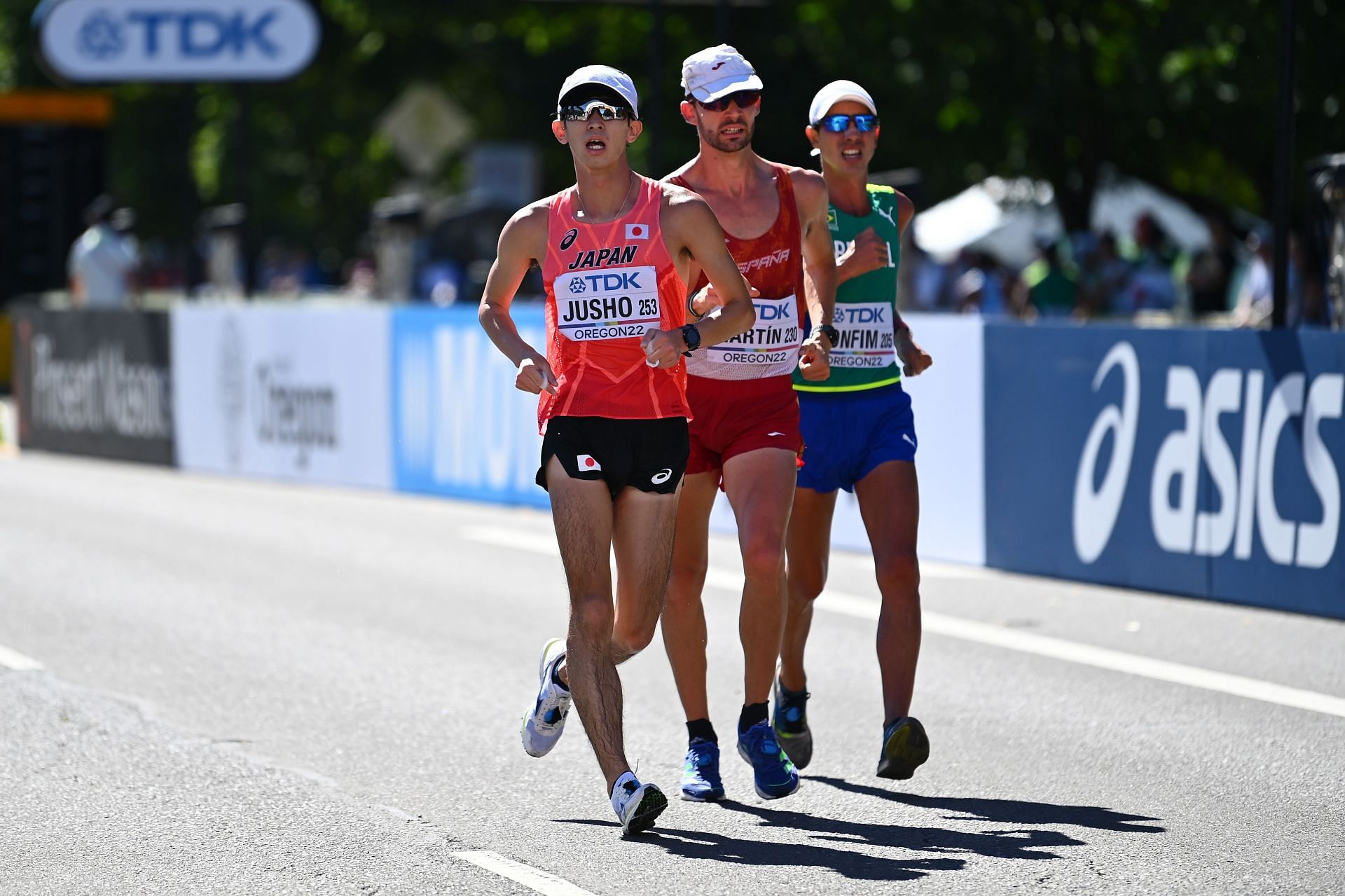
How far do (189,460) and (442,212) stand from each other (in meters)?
12.3

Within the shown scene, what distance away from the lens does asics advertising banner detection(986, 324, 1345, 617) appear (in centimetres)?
971

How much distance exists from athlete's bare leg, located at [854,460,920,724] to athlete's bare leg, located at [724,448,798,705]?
37 centimetres

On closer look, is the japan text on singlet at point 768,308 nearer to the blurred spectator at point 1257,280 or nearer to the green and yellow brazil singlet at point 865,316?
the green and yellow brazil singlet at point 865,316

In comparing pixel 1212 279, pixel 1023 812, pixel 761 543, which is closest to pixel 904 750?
pixel 1023 812

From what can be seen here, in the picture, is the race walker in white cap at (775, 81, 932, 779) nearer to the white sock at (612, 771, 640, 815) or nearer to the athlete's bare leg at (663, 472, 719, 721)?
the athlete's bare leg at (663, 472, 719, 721)

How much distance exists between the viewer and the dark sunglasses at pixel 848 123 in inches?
272

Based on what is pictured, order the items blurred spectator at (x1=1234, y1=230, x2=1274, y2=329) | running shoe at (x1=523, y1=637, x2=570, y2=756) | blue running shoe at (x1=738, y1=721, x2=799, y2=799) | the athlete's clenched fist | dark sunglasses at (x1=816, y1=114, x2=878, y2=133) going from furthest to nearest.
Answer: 1. blurred spectator at (x1=1234, y1=230, x2=1274, y2=329)
2. dark sunglasses at (x1=816, y1=114, x2=878, y2=133)
3. running shoe at (x1=523, y1=637, x2=570, y2=756)
4. blue running shoe at (x1=738, y1=721, x2=799, y2=799)
5. the athlete's clenched fist

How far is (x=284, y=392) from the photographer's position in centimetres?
1788

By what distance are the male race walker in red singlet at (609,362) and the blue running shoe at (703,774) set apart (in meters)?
0.50

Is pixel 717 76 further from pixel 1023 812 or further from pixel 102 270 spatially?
pixel 102 270

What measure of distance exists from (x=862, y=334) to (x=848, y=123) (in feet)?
2.22

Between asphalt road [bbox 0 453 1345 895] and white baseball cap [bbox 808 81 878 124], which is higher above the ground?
white baseball cap [bbox 808 81 878 124]

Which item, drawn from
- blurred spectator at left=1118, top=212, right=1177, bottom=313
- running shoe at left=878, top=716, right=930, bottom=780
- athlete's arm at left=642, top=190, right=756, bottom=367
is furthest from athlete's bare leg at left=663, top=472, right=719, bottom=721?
blurred spectator at left=1118, top=212, right=1177, bottom=313

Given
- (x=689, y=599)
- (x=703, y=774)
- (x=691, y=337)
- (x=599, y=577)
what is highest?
(x=691, y=337)
